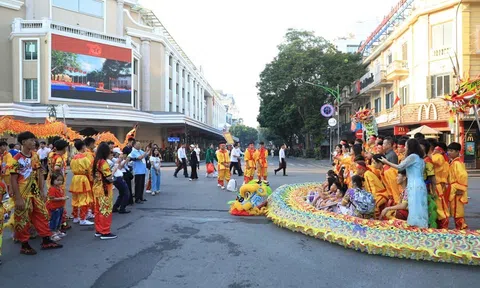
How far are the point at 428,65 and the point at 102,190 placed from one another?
2485 centimetres

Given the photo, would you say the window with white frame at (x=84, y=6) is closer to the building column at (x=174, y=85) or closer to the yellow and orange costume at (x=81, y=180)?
the building column at (x=174, y=85)

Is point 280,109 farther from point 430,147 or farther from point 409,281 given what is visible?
point 409,281

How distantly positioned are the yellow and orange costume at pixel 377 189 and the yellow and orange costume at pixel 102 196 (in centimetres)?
469

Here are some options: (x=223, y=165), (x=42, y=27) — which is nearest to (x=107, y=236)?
(x=223, y=165)

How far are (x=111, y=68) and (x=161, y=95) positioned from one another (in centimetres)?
833

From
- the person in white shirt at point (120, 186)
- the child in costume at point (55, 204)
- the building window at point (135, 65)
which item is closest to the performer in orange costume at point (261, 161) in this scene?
the person in white shirt at point (120, 186)

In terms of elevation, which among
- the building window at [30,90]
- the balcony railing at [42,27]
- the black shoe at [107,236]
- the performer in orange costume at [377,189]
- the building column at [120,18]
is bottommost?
the black shoe at [107,236]

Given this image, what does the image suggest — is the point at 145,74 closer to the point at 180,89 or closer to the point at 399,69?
the point at 180,89

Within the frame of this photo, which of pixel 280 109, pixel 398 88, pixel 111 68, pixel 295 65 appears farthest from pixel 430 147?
pixel 280 109

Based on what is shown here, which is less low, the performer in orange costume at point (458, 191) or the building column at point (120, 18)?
the building column at point (120, 18)

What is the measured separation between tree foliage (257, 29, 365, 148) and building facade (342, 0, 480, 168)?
4.39 metres

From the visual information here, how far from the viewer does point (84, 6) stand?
35875 millimetres

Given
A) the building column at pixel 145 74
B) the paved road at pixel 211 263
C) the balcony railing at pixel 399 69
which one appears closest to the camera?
the paved road at pixel 211 263

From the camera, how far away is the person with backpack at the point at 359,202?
6.51m
